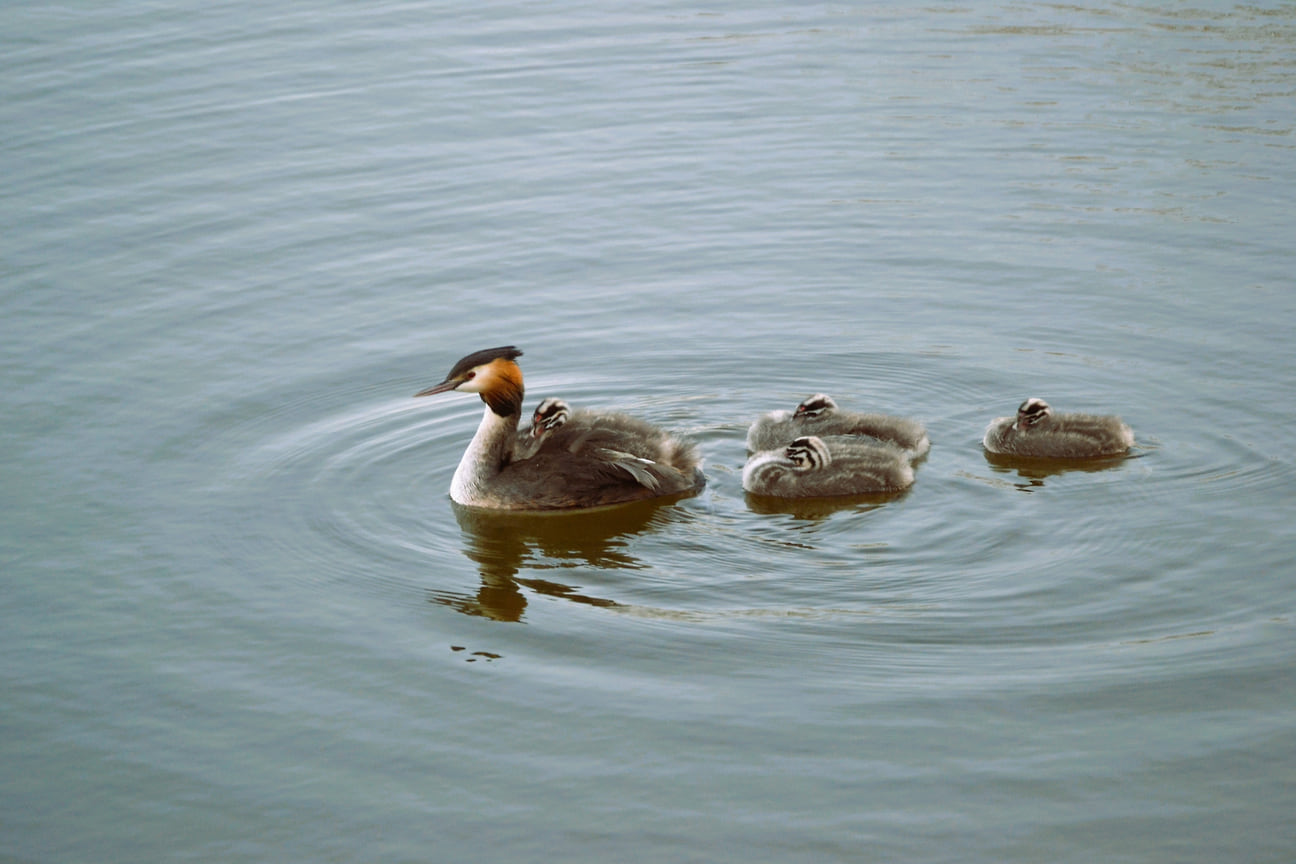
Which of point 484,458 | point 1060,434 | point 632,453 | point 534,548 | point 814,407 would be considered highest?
point 1060,434

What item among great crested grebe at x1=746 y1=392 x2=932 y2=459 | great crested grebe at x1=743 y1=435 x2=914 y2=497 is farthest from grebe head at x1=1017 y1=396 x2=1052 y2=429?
great crested grebe at x1=743 y1=435 x2=914 y2=497

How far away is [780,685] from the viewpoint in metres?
6.36

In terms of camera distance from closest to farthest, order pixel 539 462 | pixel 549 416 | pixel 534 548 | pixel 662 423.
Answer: pixel 534 548
pixel 539 462
pixel 549 416
pixel 662 423

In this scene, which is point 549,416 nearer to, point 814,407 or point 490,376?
point 490,376

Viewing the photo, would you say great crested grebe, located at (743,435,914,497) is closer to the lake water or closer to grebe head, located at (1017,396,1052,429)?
the lake water

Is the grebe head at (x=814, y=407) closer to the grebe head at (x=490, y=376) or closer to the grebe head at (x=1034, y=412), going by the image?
the grebe head at (x=1034, y=412)

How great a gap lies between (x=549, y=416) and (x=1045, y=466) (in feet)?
8.49

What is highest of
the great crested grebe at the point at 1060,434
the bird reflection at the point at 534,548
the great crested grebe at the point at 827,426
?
the great crested grebe at the point at 1060,434

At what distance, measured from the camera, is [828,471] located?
322 inches

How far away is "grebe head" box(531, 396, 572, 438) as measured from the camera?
8406 millimetres

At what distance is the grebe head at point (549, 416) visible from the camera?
27.6 ft

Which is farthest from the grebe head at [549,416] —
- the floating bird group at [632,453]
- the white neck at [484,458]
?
the white neck at [484,458]

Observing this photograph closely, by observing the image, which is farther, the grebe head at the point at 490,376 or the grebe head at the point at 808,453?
the grebe head at the point at 490,376

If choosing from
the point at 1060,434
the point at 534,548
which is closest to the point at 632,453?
the point at 534,548
